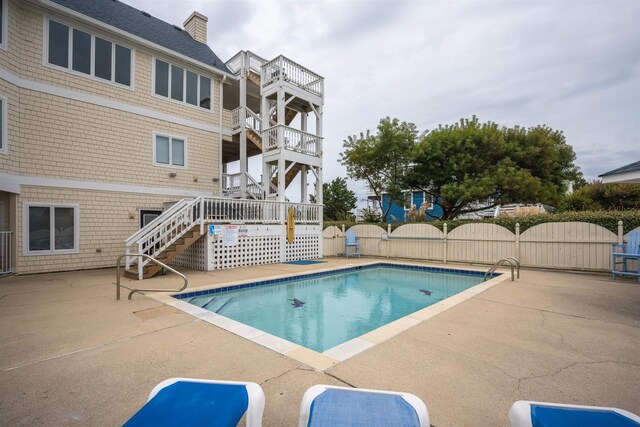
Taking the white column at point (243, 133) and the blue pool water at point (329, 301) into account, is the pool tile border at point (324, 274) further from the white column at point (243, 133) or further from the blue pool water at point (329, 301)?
the white column at point (243, 133)

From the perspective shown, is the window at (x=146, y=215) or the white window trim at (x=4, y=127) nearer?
the white window trim at (x=4, y=127)

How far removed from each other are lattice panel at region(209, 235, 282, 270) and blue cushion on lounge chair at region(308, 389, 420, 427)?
828 centimetres

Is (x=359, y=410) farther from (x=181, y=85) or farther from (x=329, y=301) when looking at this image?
(x=181, y=85)

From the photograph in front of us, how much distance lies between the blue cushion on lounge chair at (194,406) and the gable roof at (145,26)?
12.3 metres

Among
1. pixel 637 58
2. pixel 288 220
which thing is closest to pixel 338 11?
pixel 288 220

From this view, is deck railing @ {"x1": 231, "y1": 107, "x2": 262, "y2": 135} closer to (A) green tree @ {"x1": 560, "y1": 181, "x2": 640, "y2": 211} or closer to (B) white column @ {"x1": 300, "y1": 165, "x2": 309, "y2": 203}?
(B) white column @ {"x1": 300, "y1": 165, "x2": 309, "y2": 203}

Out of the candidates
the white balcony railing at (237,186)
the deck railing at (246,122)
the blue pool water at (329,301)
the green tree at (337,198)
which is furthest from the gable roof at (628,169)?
the green tree at (337,198)

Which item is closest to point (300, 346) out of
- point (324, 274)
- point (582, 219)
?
point (324, 274)

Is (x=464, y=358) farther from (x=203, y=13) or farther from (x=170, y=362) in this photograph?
(x=203, y=13)

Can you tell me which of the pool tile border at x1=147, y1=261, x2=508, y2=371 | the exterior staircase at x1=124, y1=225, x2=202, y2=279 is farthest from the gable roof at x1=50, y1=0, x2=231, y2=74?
the pool tile border at x1=147, y1=261, x2=508, y2=371

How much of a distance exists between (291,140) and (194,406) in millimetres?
11133

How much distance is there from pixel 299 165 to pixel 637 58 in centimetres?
1136

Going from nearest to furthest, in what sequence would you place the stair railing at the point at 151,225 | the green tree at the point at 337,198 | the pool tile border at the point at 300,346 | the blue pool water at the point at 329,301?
the pool tile border at the point at 300,346, the blue pool water at the point at 329,301, the stair railing at the point at 151,225, the green tree at the point at 337,198

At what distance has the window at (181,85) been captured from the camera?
11.1m
